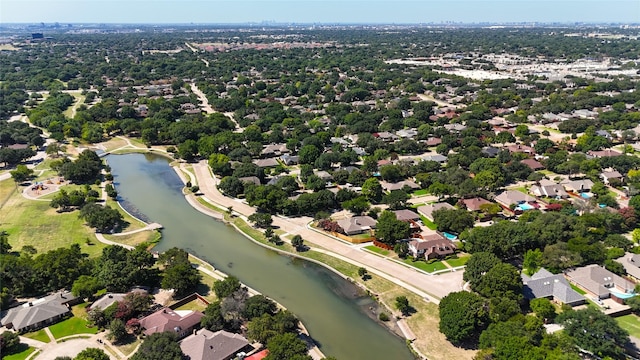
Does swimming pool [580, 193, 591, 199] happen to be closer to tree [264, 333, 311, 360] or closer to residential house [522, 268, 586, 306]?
residential house [522, 268, 586, 306]

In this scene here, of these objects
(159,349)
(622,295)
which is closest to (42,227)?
(159,349)

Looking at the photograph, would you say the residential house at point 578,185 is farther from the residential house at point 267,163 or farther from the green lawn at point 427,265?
the residential house at point 267,163

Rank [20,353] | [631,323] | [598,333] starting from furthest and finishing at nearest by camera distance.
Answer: [631,323] < [20,353] < [598,333]

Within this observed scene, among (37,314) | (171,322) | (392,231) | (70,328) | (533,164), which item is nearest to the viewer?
(171,322)

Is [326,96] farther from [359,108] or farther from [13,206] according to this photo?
[13,206]

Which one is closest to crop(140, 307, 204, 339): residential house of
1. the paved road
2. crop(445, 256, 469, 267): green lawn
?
the paved road

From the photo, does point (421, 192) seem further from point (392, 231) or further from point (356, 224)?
point (392, 231)

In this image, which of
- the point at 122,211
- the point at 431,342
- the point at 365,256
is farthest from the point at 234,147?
the point at 431,342
